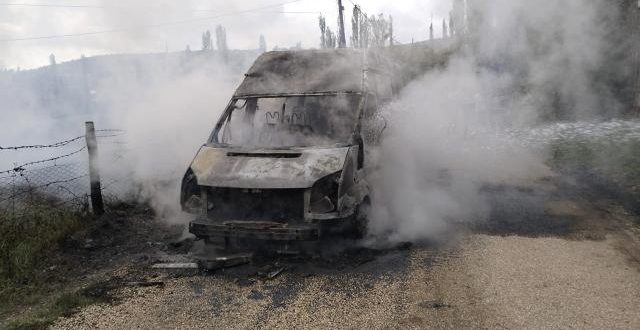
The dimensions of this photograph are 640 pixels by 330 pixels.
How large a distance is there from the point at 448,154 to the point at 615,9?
399 centimetres

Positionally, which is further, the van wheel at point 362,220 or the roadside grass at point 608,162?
the roadside grass at point 608,162

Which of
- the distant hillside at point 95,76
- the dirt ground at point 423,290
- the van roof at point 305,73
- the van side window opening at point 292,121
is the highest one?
the distant hillside at point 95,76

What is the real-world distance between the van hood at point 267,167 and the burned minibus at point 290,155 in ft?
0.03

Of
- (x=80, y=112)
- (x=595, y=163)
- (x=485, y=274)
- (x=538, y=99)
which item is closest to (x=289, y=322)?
(x=485, y=274)

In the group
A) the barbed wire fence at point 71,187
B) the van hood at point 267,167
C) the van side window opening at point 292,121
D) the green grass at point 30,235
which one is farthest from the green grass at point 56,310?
the van side window opening at point 292,121

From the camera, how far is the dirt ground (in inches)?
138

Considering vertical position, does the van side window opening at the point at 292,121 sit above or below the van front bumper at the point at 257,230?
above

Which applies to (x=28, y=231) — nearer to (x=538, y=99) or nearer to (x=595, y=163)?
(x=595, y=163)

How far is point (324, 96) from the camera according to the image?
19.3ft

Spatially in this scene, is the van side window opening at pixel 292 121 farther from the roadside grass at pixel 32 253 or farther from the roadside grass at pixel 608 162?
the roadside grass at pixel 608 162

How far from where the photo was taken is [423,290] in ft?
13.1

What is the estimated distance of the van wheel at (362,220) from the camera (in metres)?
4.95

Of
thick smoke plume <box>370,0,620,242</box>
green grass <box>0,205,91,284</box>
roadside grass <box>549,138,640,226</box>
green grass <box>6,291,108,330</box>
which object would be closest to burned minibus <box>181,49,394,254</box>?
thick smoke plume <box>370,0,620,242</box>

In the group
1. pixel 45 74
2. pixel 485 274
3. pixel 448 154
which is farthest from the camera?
pixel 45 74
